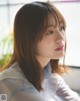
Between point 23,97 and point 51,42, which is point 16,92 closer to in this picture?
point 23,97

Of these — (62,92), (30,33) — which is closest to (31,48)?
(30,33)

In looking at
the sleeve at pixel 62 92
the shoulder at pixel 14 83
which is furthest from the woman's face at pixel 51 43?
the sleeve at pixel 62 92

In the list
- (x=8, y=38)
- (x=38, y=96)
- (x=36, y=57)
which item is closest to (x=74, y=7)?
(x=8, y=38)

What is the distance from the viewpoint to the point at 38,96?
78 cm

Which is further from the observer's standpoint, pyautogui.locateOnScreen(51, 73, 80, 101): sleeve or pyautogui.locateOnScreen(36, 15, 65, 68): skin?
pyautogui.locateOnScreen(51, 73, 80, 101): sleeve

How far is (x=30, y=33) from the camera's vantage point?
2.60 feet

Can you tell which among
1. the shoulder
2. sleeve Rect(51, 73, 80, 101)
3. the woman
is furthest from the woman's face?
sleeve Rect(51, 73, 80, 101)

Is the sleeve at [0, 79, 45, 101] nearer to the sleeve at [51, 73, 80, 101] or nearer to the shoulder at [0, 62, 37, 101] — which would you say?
the shoulder at [0, 62, 37, 101]

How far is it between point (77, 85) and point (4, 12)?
82cm

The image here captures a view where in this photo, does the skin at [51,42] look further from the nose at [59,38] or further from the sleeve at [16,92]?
the sleeve at [16,92]

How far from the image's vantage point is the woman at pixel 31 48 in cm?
78

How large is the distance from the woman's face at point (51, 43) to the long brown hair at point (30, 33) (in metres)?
0.02

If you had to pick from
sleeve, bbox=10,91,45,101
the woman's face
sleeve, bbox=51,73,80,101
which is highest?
the woman's face

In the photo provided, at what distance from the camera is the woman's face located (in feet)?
2.70
